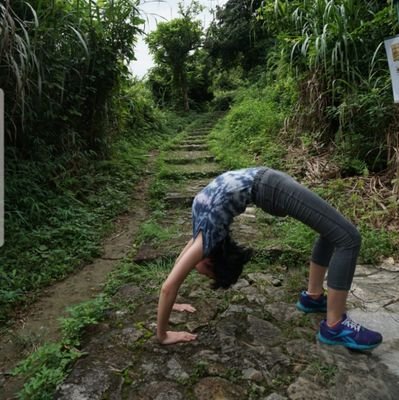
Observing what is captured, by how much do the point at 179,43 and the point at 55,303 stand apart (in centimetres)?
1102

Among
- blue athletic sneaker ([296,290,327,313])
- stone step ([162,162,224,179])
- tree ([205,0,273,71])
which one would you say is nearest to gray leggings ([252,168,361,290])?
blue athletic sneaker ([296,290,327,313])

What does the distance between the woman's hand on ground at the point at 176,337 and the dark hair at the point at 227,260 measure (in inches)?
11.2

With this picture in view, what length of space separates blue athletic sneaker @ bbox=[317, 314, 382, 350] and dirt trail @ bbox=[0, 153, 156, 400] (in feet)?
4.28

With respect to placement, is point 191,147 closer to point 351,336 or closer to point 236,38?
point 351,336

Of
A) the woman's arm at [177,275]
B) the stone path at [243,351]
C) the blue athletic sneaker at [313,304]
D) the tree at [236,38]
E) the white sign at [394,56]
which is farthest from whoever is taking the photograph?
the tree at [236,38]

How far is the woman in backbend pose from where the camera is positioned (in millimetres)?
1612

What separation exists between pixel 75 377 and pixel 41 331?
0.57m

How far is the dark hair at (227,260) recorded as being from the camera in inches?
65.8

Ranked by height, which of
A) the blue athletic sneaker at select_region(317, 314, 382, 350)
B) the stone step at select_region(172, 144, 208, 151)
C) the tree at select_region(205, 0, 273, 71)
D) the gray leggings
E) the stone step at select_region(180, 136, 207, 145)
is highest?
the tree at select_region(205, 0, 273, 71)

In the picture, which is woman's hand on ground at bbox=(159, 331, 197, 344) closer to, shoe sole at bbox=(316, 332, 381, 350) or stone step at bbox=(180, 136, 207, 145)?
shoe sole at bbox=(316, 332, 381, 350)

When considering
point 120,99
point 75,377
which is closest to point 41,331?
point 75,377

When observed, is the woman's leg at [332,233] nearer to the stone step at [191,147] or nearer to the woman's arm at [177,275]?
the woman's arm at [177,275]

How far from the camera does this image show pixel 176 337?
1752 mm

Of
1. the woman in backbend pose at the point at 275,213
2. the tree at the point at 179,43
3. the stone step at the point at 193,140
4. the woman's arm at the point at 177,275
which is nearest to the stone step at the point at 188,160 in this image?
the stone step at the point at 193,140
